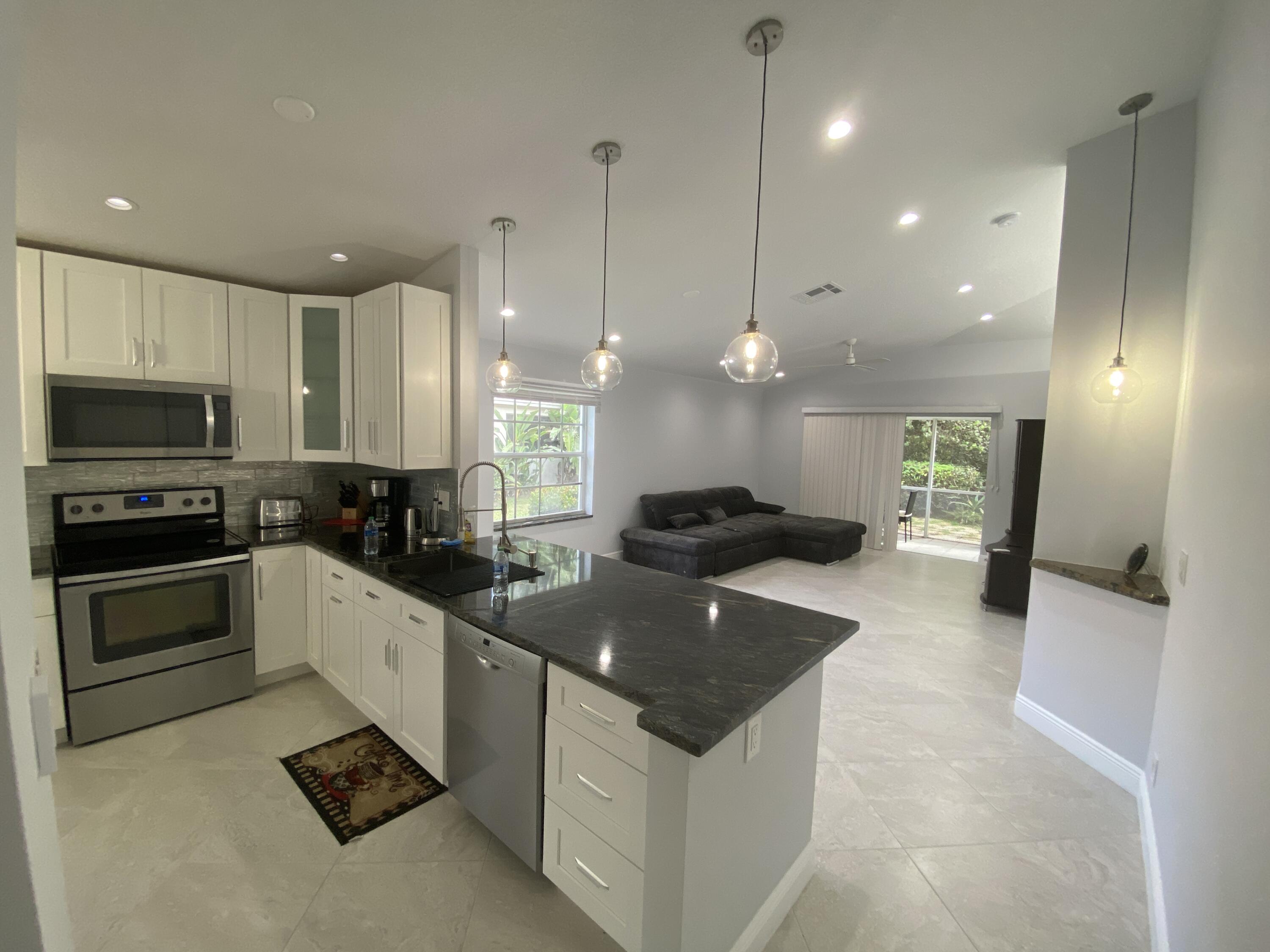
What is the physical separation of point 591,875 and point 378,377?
2514 millimetres

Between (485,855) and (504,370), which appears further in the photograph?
(504,370)

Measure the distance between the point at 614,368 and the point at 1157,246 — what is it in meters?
2.60

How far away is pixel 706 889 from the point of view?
130 cm

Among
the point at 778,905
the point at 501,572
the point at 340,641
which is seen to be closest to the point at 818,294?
the point at 501,572

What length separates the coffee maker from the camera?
10.7 feet

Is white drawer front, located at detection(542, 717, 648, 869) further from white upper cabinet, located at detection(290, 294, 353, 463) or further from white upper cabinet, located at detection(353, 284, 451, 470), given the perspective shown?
white upper cabinet, located at detection(290, 294, 353, 463)

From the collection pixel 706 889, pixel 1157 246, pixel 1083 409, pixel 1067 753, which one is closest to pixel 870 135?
pixel 1157 246

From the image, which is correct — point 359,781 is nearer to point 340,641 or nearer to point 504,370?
point 340,641

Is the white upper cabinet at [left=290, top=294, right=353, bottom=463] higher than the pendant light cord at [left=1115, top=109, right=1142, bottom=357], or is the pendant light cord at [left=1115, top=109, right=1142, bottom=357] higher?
the pendant light cord at [left=1115, top=109, right=1142, bottom=357]

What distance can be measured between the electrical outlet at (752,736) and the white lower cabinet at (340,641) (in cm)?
207

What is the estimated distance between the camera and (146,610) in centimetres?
248

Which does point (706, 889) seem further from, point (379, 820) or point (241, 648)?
point (241, 648)

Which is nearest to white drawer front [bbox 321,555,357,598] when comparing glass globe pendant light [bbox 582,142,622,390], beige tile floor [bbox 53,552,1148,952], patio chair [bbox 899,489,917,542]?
beige tile floor [bbox 53,552,1148,952]

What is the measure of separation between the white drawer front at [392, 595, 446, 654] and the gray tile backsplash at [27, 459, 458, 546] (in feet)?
2.80
